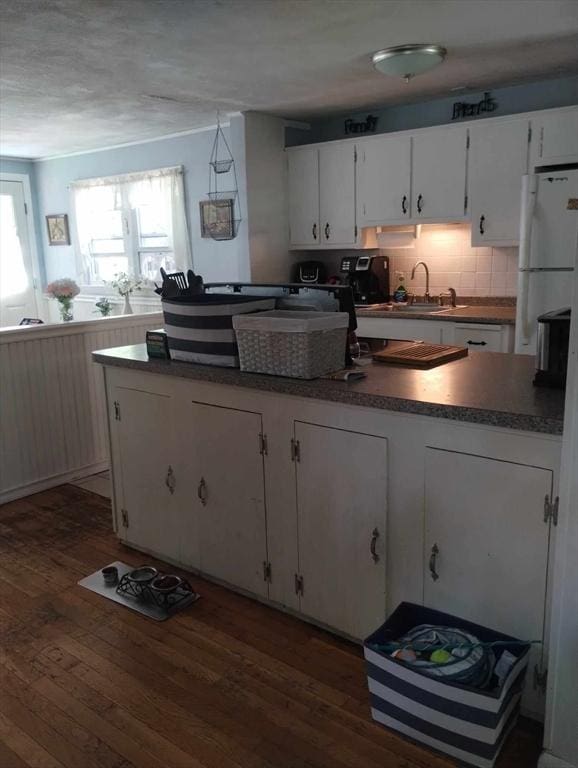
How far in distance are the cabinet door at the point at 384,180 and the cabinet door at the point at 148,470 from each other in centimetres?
275

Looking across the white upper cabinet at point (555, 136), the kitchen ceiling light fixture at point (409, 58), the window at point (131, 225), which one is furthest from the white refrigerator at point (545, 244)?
the window at point (131, 225)

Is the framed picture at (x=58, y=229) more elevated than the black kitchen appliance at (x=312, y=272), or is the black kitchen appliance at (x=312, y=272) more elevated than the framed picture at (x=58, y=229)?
the framed picture at (x=58, y=229)

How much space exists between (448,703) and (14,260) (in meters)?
6.77

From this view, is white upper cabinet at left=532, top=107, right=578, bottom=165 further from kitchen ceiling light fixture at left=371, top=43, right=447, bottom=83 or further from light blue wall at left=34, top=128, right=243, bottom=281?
light blue wall at left=34, top=128, right=243, bottom=281

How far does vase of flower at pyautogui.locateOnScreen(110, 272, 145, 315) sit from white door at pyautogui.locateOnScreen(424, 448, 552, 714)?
4.39 m

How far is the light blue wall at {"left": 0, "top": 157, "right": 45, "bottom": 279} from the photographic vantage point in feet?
22.8

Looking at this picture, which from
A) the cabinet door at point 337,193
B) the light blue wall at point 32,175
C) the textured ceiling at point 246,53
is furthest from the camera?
the light blue wall at point 32,175

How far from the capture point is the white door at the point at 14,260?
6957 millimetres

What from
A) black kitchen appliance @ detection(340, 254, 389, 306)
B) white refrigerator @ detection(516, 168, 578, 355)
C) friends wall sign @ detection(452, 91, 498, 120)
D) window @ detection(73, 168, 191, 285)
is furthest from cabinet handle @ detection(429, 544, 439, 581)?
window @ detection(73, 168, 191, 285)

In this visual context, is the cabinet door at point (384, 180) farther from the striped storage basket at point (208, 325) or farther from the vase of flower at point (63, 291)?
the striped storage basket at point (208, 325)

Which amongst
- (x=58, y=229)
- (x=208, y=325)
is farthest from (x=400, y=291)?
(x=58, y=229)

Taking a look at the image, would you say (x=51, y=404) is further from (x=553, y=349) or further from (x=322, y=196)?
(x=553, y=349)

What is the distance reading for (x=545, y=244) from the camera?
12.1 ft

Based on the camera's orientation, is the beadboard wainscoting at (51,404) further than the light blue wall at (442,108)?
No
